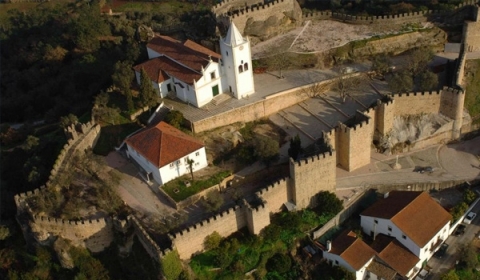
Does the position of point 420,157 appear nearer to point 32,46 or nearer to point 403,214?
point 403,214

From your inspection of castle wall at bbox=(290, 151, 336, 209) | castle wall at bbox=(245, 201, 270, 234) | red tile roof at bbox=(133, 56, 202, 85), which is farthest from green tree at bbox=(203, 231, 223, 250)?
red tile roof at bbox=(133, 56, 202, 85)

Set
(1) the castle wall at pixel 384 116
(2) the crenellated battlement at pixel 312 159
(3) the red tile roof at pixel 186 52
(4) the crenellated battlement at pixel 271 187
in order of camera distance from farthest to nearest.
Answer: (3) the red tile roof at pixel 186 52 < (1) the castle wall at pixel 384 116 < (2) the crenellated battlement at pixel 312 159 < (4) the crenellated battlement at pixel 271 187

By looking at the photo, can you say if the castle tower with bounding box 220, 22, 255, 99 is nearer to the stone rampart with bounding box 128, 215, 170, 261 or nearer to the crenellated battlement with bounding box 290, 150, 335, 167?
the crenellated battlement with bounding box 290, 150, 335, 167

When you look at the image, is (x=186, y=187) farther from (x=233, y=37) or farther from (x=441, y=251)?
(x=441, y=251)

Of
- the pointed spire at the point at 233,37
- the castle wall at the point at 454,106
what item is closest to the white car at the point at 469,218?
the castle wall at the point at 454,106

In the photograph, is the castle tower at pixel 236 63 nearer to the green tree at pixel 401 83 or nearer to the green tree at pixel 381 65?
the green tree at pixel 381 65

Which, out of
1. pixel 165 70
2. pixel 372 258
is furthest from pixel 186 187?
pixel 372 258
